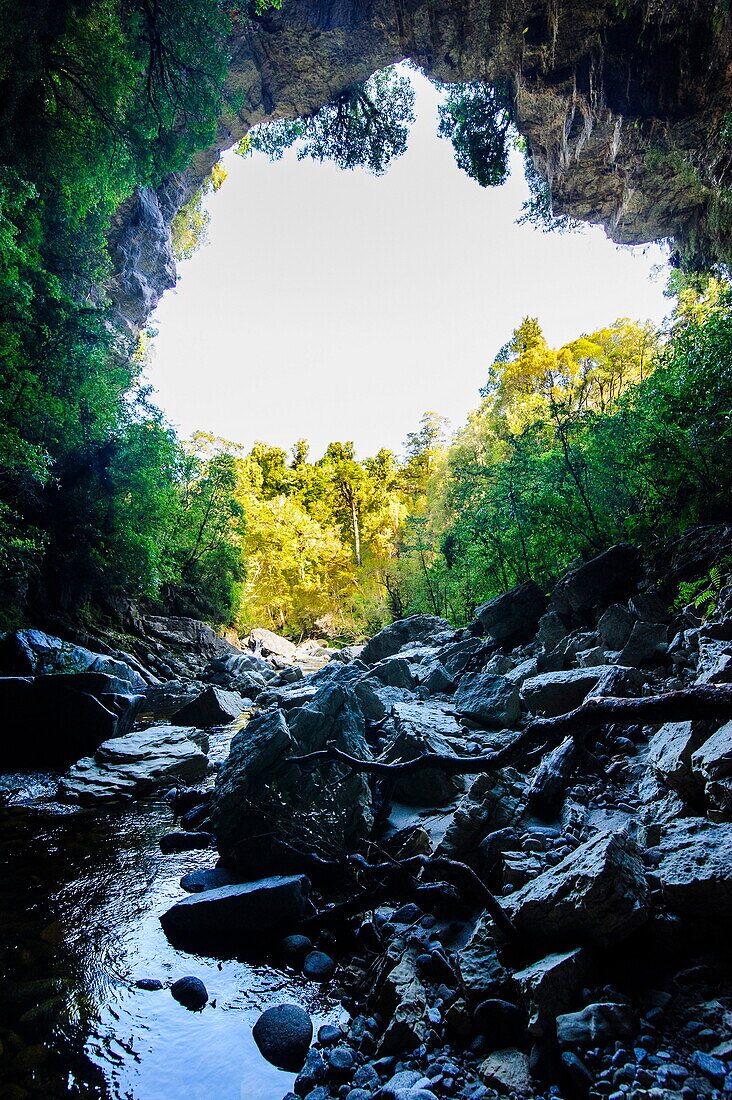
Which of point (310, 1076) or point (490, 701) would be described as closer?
point (310, 1076)

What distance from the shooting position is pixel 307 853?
10.6ft

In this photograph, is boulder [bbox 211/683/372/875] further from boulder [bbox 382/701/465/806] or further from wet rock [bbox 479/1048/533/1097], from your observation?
wet rock [bbox 479/1048/533/1097]

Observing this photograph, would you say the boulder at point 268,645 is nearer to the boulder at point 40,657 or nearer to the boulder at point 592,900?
the boulder at point 40,657

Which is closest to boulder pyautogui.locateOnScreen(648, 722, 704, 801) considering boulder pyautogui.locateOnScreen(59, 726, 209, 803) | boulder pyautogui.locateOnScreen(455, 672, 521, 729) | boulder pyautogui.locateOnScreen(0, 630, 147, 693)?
boulder pyautogui.locateOnScreen(455, 672, 521, 729)

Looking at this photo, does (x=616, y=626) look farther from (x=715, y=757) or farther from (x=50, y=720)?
(x=50, y=720)

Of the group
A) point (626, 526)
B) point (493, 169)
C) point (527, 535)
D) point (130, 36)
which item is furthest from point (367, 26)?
point (626, 526)

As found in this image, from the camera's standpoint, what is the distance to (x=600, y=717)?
2529mm

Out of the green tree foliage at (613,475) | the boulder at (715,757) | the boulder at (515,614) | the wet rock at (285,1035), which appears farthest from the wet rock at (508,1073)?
the boulder at (515,614)

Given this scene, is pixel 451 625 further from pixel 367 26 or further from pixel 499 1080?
pixel 367 26

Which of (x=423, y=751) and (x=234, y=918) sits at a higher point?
(x=423, y=751)

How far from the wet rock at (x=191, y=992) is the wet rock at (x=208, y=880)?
2.59 ft

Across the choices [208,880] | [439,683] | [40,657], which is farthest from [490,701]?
[40,657]

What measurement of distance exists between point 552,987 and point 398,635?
43.7 feet

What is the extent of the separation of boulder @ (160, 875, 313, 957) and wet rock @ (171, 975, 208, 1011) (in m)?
0.32
